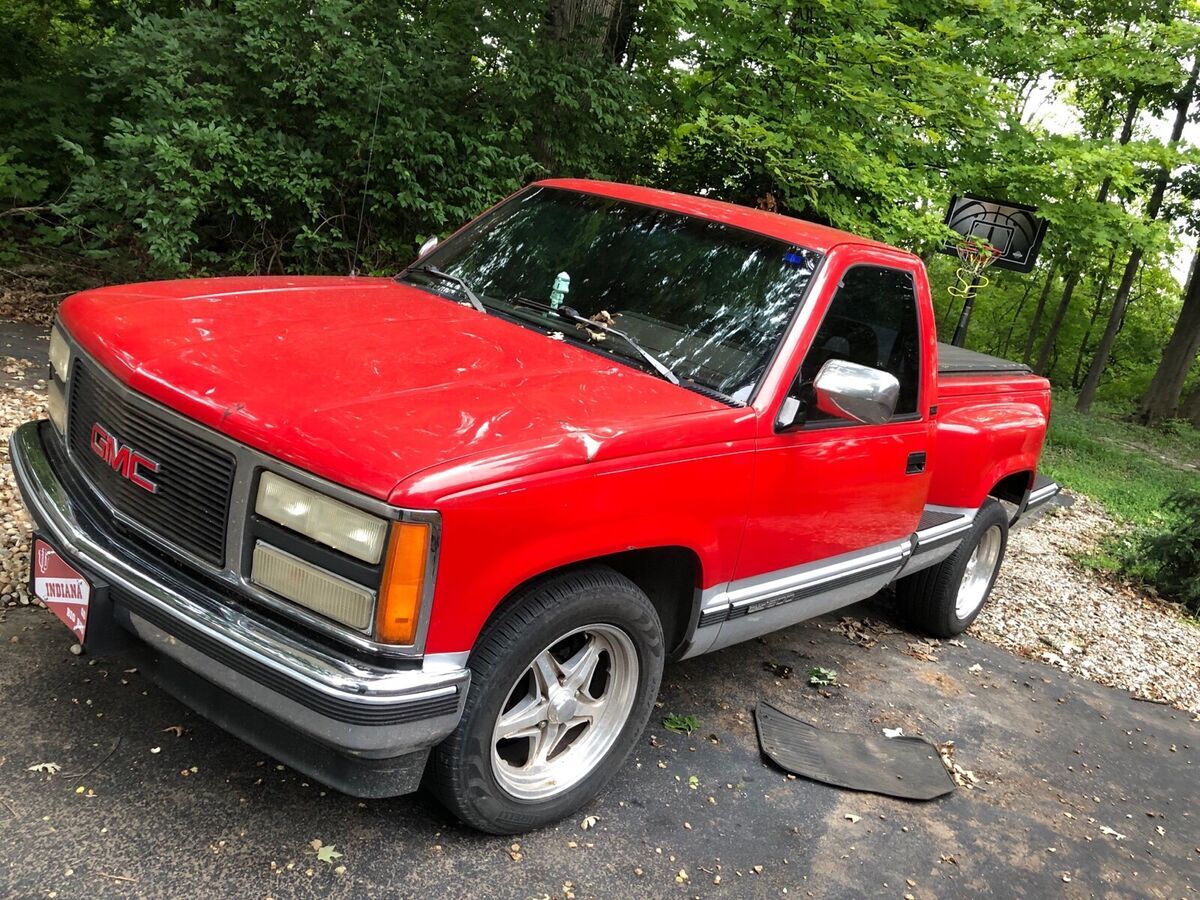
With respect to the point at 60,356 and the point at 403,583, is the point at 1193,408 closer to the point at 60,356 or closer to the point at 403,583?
the point at 403,583

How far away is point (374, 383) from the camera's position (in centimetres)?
267

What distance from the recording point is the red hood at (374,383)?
236cm

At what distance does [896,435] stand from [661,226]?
4.31 feet

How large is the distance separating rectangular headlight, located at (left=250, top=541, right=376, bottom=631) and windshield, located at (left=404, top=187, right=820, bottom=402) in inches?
55.7

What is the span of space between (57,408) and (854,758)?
10.9ft

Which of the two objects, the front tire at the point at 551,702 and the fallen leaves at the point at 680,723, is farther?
the fallen leaves at the point at 680,723

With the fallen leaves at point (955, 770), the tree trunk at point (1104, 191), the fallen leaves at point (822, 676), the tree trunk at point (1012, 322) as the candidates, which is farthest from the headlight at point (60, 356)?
the tree trunk at point (1012, 322)

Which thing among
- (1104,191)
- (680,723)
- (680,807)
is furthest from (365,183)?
(1104,191)

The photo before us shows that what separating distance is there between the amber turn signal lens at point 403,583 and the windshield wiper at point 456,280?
5.17 feet

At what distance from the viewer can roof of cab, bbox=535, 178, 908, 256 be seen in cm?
380

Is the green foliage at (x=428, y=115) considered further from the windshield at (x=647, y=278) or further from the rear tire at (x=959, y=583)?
the windshield at (x=647, y=278)

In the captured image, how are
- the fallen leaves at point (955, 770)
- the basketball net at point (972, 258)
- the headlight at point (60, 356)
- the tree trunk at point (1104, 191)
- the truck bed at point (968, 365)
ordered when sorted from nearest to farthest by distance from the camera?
the headlight at point (60, 356)
the fallen leaves at point (955, 770)
the truck bed at point (968, 365)
the basketball net at point (972, 258)
the tree trunk at point (1104, 191)

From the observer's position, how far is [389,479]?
7.41ft

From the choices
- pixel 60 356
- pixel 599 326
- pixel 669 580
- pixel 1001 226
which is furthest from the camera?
pixel 1001 226
